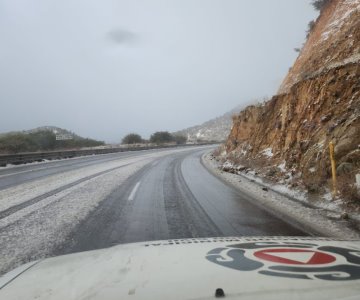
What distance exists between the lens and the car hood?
229 centimetres

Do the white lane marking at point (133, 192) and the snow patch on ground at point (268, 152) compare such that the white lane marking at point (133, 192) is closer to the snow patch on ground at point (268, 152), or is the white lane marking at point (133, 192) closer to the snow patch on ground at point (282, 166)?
the snow patch on ground at point (282, 166)

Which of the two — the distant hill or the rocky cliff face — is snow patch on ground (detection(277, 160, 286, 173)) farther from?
the distant hill

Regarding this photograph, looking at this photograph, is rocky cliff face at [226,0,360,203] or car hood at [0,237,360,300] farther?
rocky cliff face at [226,0,360,203]

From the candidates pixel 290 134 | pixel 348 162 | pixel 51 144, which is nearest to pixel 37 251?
pixel 348 162

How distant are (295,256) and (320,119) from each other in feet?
39.5

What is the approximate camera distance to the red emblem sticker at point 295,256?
2.76 meters

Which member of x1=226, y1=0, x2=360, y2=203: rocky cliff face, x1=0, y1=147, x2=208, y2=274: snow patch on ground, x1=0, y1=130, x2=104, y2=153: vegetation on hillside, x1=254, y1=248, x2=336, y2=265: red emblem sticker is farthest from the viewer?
x1=0, y1=130, x2=104, y2=153: vegetation on hillside

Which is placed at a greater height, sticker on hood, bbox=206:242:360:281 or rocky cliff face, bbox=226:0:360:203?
rocky cliff face, bbox=226:0:360:203

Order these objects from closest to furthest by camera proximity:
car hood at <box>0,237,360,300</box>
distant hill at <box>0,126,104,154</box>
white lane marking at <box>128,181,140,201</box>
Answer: car hood at <box>0,237,360,300</box>, white lane marking at <box>128,181,140,201</box>, distant hill at <box>0,126,104,154</box>

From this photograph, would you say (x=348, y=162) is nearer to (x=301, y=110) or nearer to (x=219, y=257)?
(x=301, y=110)

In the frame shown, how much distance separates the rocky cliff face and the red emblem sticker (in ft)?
21.3

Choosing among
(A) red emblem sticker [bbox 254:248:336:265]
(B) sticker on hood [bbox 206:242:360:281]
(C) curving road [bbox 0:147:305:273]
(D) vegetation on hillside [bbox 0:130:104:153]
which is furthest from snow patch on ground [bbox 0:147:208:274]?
(D) vegetation on hillside [bbox 0:130:104:153]

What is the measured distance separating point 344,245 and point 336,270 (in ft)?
3.72

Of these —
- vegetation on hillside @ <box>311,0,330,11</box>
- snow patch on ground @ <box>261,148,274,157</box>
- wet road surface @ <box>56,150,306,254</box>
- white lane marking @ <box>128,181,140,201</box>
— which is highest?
vegetation on hillside @ <box>311,0,330,11</box>
